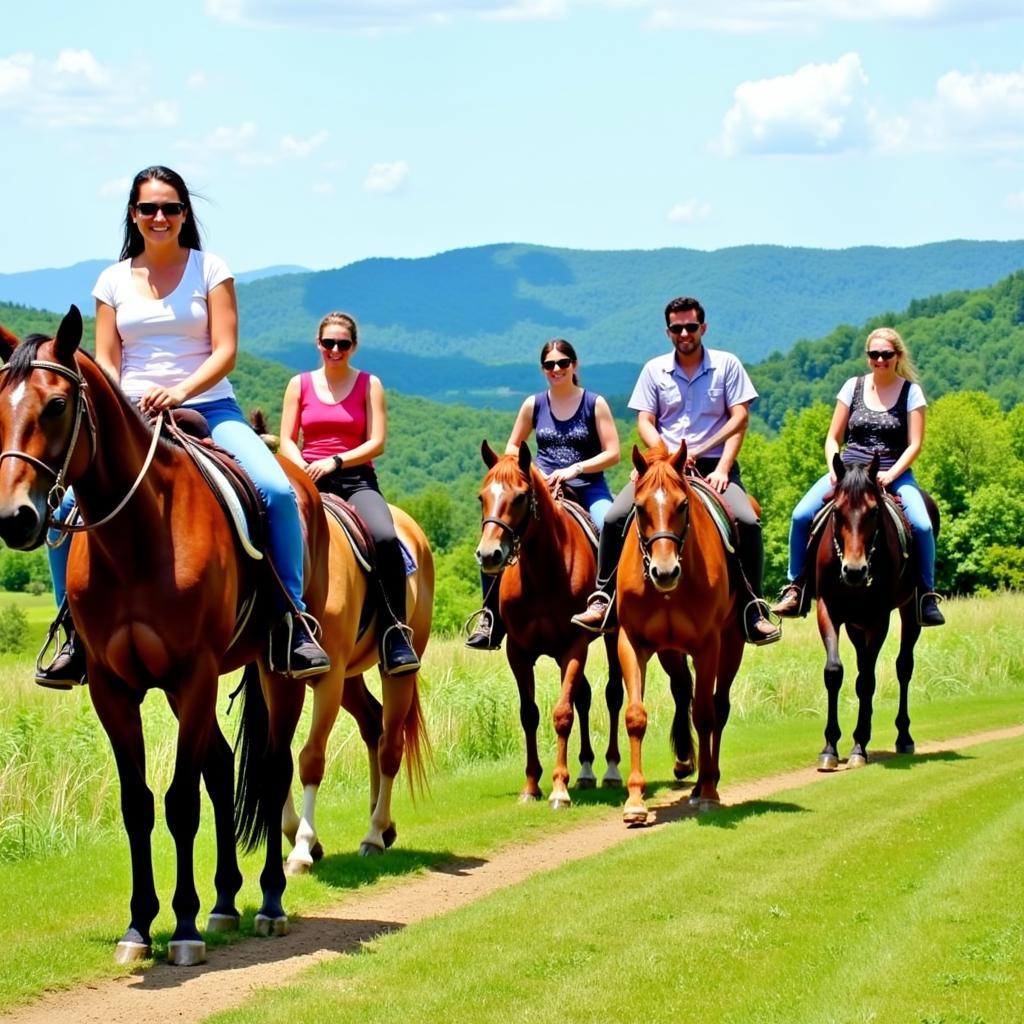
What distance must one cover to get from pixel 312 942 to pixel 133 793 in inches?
48.8

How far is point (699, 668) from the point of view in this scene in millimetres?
13305

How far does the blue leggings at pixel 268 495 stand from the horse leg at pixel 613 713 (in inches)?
229

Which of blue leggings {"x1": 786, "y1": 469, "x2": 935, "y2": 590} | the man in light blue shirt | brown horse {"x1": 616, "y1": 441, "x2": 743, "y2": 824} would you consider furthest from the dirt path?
blue leggings {"x1": 786, "y1": 469, "x2": 935, "y2": 590}

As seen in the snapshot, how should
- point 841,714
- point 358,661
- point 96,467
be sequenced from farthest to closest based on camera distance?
point 841,714 < point 358,661 < point 96,467

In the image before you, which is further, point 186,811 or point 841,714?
point 841,714

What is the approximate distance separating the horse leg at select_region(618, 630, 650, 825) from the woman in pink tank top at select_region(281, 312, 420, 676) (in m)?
2.13

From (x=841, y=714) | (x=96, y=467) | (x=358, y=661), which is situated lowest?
(x=841, y=714)

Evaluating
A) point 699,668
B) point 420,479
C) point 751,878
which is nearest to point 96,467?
point 751,878

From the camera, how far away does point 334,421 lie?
11531mm

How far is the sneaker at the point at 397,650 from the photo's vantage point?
36.8 ft

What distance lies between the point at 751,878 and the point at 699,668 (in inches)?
129

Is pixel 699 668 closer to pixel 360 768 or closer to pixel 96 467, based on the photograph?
pixel 360 768

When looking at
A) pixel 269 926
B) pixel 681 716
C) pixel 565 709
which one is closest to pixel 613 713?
pixel 681 716

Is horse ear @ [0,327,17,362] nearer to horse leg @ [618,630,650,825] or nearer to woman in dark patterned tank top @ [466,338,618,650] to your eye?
horse leg @ [618,630,650,825]
